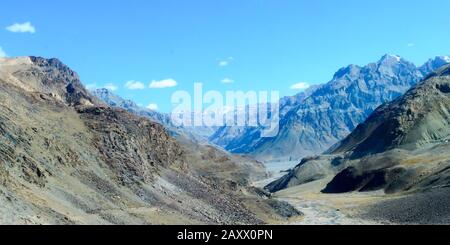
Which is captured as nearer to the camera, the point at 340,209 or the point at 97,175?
the point at 97,175

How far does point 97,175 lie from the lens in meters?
A: 72.4

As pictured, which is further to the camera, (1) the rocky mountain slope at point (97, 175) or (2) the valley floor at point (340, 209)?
(2) the valley floor at point (340, 209)

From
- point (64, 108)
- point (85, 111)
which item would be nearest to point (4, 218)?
point (64, 108)

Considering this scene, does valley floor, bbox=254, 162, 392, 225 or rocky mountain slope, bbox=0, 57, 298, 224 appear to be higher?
rocky mountain slope, bbox=0, 57, 298, 224

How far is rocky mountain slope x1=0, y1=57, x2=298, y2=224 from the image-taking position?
5403 cm

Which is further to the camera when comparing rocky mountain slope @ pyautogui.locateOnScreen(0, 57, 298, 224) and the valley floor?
the valley floor

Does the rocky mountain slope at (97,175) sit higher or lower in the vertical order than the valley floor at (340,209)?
higher

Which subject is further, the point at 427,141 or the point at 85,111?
the point at 427,141

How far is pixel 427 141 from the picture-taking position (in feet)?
630

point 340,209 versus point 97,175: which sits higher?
point 97,175

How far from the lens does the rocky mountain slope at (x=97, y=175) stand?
177 ft
